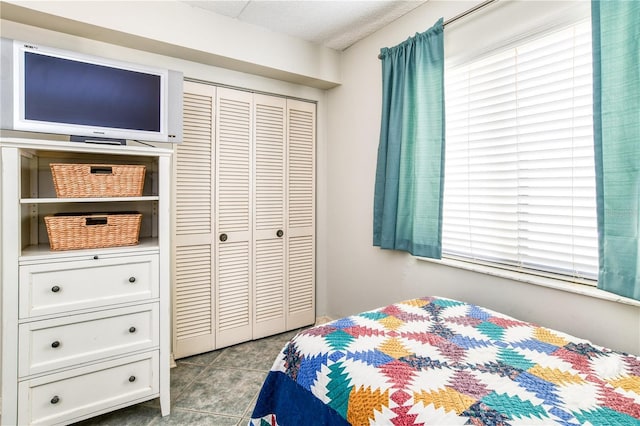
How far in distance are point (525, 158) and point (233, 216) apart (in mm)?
2041

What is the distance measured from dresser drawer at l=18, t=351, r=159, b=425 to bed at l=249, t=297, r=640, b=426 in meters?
0.80

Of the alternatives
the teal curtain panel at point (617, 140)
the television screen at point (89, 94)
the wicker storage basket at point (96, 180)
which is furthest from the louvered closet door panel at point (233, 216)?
the teal curtain panel at point (617, 140)

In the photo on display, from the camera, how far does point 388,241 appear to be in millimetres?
2447

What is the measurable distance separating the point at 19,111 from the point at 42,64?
10.3 inches

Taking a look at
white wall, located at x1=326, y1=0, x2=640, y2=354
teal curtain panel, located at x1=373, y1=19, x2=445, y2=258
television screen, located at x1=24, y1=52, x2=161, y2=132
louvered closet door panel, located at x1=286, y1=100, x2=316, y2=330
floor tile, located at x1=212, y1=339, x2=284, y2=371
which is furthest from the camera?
louvered closet door panel, located at x1=286, y1=100, x2=316, y2=330

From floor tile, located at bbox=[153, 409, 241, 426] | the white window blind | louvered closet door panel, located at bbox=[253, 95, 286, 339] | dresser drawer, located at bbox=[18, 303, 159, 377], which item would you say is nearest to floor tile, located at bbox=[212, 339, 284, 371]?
louvered closet door panel, located at bbox=[253, 95, 286, 339]

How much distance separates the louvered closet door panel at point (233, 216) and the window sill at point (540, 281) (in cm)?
152

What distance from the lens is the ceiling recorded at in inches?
89.0

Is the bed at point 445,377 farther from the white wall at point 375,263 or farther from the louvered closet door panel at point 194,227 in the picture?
the louvered closet door panel at point 194,227

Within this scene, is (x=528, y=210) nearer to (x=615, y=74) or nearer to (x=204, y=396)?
→ (x=615, y=74)

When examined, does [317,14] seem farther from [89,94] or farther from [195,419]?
[195,419]

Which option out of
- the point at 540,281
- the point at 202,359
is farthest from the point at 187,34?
the point at 540,281

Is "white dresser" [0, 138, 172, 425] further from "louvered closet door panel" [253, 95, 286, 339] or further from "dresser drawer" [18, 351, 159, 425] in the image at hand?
"louvered closet door panel" [253, 95, 286, 339]

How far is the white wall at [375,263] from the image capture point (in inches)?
61.2
